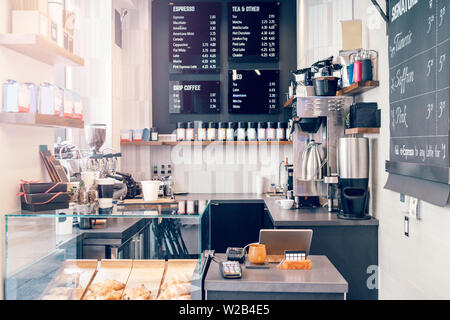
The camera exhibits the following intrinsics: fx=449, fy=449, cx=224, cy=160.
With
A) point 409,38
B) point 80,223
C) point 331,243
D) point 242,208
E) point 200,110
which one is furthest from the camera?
point 200,110

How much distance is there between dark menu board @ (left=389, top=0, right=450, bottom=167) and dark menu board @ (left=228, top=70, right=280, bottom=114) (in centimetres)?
255

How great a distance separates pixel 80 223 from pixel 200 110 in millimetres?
3460

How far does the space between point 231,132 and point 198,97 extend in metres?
0.61

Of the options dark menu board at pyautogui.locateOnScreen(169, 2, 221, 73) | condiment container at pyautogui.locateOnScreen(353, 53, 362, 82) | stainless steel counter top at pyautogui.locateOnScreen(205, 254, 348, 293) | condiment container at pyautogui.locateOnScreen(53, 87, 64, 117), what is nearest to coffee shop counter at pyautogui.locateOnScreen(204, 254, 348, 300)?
stainless steel counter top at pyautogui.locateOnScreen(205, 254, 348, 293)

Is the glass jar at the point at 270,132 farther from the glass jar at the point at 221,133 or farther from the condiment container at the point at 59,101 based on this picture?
the condiment container at the point at 59,101

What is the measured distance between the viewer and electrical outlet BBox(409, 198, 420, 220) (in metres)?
2.38

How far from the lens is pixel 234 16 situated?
17.3 ft

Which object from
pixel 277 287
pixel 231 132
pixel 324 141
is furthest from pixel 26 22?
pixel 231 132

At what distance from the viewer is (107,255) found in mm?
1973

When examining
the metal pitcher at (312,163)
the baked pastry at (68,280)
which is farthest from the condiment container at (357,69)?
the baked pastry at (68,280)

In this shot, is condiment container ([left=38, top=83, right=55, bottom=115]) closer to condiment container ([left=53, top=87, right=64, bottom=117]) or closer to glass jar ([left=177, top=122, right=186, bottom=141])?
condiment container ([left=53, top=87, right=64, bottom=117])

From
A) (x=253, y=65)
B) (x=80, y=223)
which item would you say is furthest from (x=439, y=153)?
(x=253, y=65)

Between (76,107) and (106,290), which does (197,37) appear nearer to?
(76,107)
